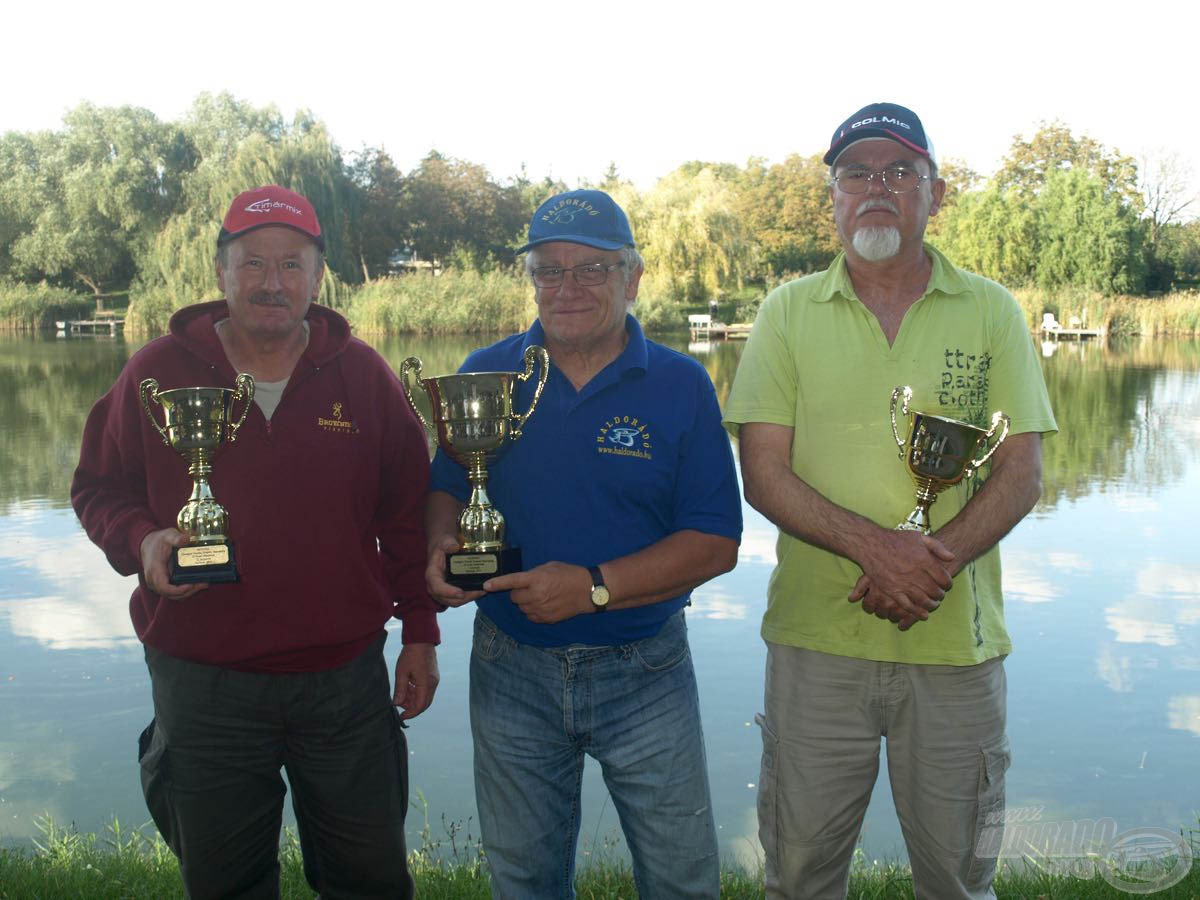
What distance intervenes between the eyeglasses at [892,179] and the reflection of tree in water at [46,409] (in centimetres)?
804

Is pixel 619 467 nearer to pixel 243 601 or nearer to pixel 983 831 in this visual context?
pixel 243 601

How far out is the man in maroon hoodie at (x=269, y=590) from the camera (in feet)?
9.00

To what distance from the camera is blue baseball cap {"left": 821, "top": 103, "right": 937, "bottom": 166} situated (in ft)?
9.31

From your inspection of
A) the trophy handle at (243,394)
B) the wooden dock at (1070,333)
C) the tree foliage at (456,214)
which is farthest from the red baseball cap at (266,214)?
the tree foliage at (456,214)

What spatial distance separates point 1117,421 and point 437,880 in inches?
574

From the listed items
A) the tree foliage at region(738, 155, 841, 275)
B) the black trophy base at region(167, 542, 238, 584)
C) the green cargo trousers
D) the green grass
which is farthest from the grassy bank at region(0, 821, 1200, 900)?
the tree foliage at region(738, 155, 841, 275)

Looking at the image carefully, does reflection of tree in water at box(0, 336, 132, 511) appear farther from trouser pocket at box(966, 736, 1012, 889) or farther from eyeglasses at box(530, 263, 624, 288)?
trouser pocket at box(966, 736, 1012, 889)

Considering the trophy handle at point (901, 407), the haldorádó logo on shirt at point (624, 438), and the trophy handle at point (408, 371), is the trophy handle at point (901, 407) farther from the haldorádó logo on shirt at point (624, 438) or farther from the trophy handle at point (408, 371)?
the trophy handle at point (408, 371)

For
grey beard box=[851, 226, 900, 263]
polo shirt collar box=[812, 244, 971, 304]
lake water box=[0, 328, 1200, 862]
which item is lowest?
lake water box=[0, 328, 1200, 862]

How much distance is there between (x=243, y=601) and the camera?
2.74m

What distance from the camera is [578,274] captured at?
104 inches

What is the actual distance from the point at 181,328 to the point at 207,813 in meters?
1.26

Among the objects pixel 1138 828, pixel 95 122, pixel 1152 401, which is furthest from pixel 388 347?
pixel 1138 828

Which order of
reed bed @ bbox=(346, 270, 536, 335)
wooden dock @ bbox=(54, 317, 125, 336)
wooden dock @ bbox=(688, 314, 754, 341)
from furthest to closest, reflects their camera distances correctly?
1. wooden dock @ bbox=(54, 317, 125, 336)
2. wooden dock @ bbox=(688, 314, 754, 341)
3. reed bed @ bbox=(346, 270, 536, 335)
